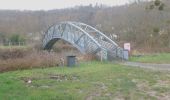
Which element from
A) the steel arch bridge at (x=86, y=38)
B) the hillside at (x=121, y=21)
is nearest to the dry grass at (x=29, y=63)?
the hillside at (x=121, y=21)

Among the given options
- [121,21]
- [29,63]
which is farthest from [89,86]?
[121,21]

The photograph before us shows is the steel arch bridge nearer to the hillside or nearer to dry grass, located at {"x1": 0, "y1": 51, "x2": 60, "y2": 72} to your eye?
the hillside

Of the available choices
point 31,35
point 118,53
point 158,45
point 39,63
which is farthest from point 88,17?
point 39,63

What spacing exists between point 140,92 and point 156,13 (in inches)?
1379

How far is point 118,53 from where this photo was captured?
25.9 m

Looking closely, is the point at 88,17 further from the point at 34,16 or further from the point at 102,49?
the point at 102,49

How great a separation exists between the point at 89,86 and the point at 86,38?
63.9ft

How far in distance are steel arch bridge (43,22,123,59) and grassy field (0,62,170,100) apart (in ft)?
31.7

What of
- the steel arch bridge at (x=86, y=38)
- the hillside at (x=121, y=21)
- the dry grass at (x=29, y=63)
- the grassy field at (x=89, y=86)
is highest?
the hillside at (x=121, y=21)

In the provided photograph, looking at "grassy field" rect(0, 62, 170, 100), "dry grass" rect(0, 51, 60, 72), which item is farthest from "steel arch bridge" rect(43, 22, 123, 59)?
"grassy field" rect(0, 62, 170, 100)

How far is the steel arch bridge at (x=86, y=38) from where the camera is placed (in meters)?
26.0

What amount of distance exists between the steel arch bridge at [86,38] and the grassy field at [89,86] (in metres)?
9.66

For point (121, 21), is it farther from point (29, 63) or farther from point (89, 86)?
point (89, 86)

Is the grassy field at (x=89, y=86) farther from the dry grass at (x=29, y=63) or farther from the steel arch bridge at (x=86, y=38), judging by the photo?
the steel arch bridge at (x=86, y=38)
